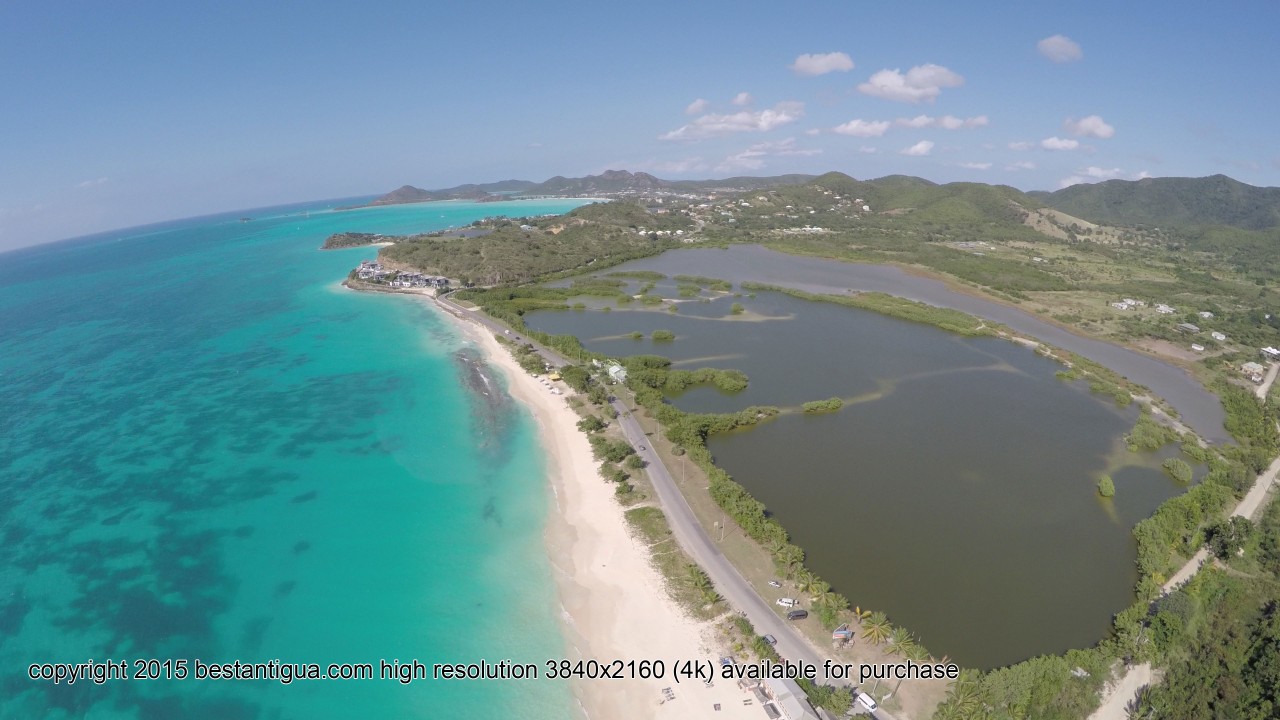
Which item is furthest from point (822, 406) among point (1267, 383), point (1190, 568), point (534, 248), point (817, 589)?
point (534, 248)

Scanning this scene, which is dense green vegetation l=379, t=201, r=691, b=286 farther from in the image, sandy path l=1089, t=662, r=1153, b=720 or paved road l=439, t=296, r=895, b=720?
sandy path l=1089, t=662, r=1153, b=720

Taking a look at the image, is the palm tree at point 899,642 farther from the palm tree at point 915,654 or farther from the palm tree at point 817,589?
the palm tree at point 817,589

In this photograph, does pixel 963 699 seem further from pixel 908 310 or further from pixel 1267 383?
pixel 1267 383

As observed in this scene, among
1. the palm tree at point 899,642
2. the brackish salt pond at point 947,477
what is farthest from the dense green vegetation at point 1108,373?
the palm tree at point 899,642

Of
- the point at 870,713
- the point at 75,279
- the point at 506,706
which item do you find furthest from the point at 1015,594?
the point at 75,279

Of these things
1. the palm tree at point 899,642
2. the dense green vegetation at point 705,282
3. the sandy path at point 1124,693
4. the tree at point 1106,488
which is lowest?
the sandy path at point 1124,693

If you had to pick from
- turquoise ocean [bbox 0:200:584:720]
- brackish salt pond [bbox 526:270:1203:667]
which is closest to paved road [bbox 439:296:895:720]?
brackish salt pond [bbox 526:270:1203:667]
